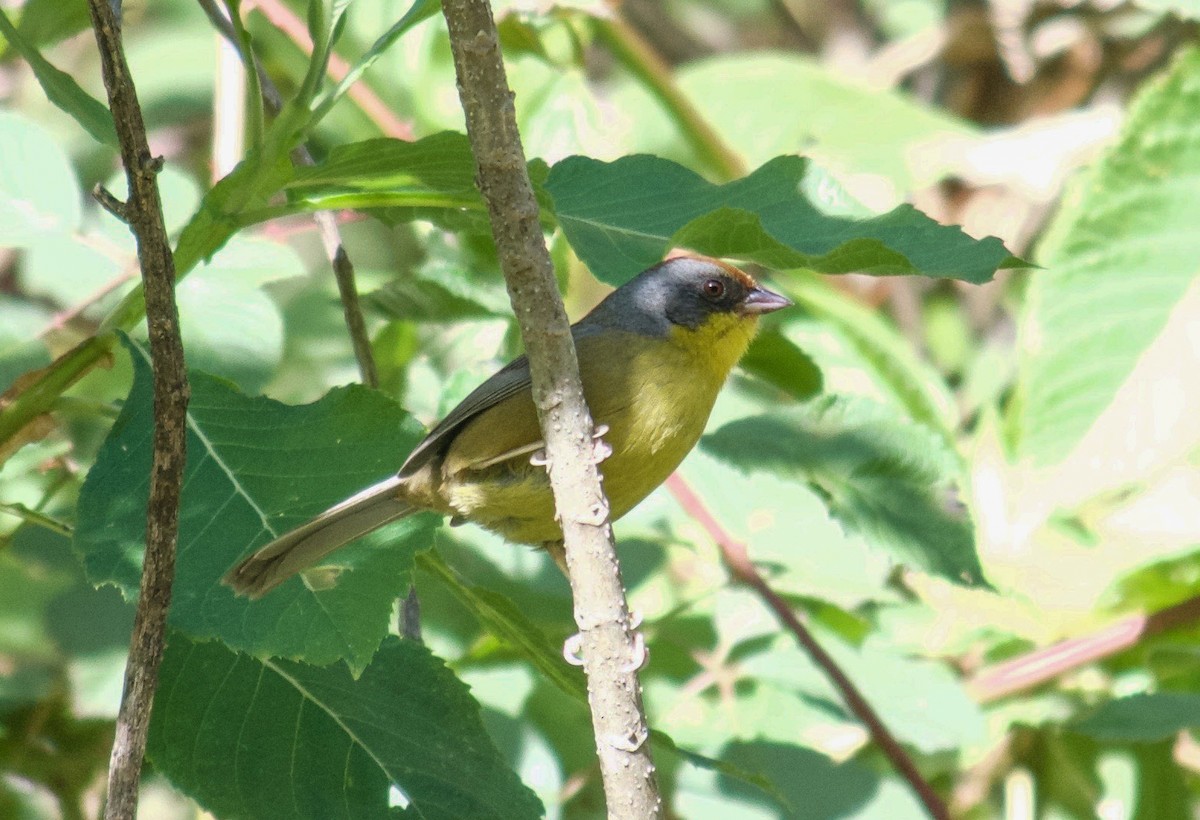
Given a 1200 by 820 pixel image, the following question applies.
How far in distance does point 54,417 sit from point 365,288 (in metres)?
1.68

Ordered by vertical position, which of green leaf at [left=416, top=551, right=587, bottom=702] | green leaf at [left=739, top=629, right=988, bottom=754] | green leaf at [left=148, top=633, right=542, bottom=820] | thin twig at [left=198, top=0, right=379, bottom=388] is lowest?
green leaf at [left=148, top=633, right=542, bottom=820]

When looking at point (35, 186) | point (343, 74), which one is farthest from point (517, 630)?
point (343, 74)

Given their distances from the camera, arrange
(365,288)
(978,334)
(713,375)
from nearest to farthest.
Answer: (713,375)
(365,288)
(978,334)

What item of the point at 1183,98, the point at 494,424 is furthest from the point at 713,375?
the point at 1183,98

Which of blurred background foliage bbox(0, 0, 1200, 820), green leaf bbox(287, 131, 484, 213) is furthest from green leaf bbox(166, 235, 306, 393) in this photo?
green leaf bbox(287, 131, 484, 213)

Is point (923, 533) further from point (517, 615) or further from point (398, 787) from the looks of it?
point (398, 787)

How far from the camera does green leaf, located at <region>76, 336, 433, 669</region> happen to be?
232 centimetres

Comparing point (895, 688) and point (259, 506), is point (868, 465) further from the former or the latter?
point (259, 506)

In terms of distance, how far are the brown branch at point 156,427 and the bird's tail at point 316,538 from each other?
0.20 metres

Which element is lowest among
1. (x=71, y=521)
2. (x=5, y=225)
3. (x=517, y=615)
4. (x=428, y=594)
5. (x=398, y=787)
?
(x=398, y=787)

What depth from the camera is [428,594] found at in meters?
4.27

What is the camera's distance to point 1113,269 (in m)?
4.00

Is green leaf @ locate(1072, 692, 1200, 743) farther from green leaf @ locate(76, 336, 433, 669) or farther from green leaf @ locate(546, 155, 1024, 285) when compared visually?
green leaf @ locate(76, 336, 433, 669)

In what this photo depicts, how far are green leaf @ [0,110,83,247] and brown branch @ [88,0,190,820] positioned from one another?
51.8 inches
